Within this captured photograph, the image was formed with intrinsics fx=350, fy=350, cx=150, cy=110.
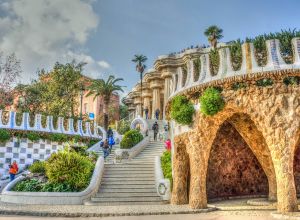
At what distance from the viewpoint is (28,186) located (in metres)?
15.9

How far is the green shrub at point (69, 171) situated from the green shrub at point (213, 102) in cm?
694

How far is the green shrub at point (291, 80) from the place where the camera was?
37.0ft

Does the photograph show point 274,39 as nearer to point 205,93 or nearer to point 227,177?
point 205,93

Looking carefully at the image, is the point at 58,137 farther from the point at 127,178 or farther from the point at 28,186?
the point at 127,178

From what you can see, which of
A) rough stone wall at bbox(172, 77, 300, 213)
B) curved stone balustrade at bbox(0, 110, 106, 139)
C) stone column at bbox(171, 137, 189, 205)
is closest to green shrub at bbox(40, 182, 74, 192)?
stone column at bbox(171, 137, 189, 205)

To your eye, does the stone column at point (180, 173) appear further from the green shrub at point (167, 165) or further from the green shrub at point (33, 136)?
the green shrub at point (33, 136)

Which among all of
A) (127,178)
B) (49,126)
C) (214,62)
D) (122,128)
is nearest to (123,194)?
(127,178)

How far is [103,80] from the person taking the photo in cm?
4069

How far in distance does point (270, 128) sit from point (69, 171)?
924 centimetres

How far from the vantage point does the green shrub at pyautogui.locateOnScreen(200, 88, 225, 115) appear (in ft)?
40.0

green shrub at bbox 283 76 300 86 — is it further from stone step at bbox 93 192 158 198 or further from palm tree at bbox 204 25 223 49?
palm tree at bbox 204 25 223 49

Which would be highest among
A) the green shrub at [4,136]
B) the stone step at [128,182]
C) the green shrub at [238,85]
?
the green shrub at [238,85]

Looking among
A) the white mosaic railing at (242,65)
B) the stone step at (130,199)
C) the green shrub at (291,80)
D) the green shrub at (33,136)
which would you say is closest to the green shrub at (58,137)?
the green shrub at (33,136)

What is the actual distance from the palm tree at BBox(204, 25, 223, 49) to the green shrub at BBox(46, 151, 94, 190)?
80.5 ft
